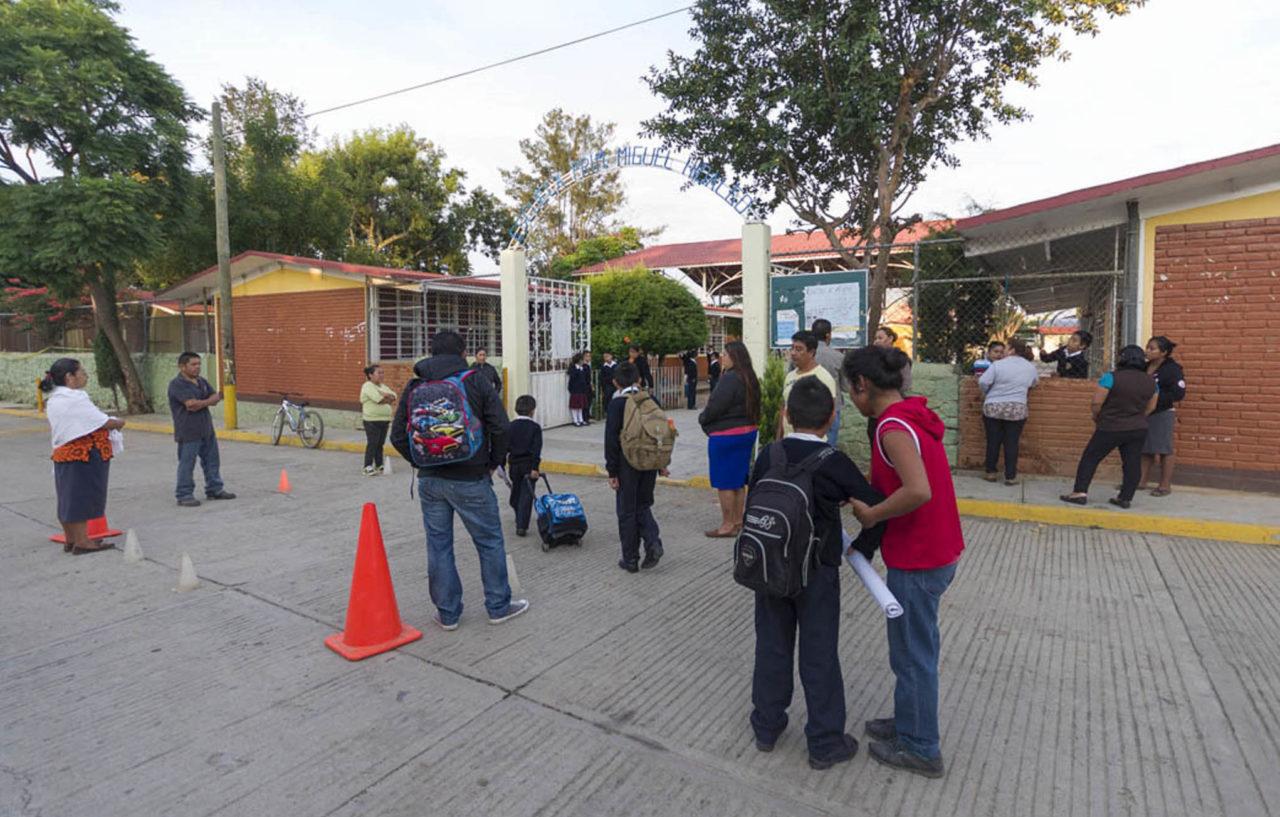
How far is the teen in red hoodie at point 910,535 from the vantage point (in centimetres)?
261

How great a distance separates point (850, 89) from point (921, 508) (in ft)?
27.9

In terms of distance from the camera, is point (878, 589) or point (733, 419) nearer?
point (878, 589)

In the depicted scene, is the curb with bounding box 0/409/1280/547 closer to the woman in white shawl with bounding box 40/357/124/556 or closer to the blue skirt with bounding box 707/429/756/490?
the blue skirt with bounding box 707/429/756/490

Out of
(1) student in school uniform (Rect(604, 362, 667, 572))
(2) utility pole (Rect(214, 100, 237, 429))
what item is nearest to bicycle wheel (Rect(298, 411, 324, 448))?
(2) utility pole (Rect(214, 100, 237, 429))

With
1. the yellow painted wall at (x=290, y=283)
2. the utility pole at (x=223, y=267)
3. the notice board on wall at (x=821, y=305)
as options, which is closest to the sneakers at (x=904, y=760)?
the notice board on wall at (x=821, y=305)

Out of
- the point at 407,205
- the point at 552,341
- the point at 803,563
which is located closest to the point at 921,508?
the point at 803,563

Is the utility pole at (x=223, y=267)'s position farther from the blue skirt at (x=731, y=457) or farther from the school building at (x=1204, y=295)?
the school building at (x=1204, y=295)

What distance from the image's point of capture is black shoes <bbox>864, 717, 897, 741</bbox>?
114 inches

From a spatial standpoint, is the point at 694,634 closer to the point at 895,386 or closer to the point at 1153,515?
the point at 895,386

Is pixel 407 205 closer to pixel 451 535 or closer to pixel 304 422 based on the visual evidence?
pixel 304 422

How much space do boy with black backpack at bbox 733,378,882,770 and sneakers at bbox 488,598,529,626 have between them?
1.91 metres

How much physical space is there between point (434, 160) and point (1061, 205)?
28829 mm

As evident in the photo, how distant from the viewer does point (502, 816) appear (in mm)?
2545

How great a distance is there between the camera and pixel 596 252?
29094 millimetres
